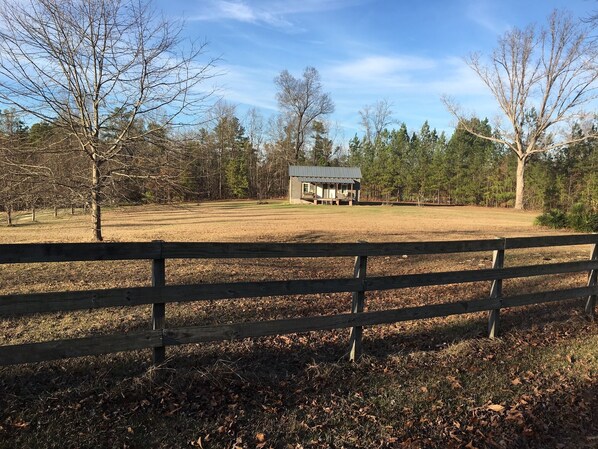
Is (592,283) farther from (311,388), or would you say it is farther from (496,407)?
(311,388)

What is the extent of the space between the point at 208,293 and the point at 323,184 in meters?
59.6

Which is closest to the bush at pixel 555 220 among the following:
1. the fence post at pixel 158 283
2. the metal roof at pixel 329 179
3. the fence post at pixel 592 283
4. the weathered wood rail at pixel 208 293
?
the fence post at pixel 592 283

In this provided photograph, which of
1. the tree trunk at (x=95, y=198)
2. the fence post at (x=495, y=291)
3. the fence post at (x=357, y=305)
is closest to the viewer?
the fence post at (x=357, y=305)

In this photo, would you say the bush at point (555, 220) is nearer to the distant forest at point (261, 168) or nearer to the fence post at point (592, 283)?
the distant forest at point (261, 168)

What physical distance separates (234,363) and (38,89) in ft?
33.1

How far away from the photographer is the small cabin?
2438 inches

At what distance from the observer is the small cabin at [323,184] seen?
6194 centimetres

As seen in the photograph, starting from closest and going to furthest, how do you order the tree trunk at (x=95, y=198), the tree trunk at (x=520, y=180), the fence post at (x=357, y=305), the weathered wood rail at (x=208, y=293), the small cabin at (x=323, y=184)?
A: the weathered wood rail at (x=208, y=293) < the fence post at (x=357, y=305) < the tree trunk at (x=95, y=198) < the tree trunk at (x=520, y=180) < the small cabin at (x=323, y=184)

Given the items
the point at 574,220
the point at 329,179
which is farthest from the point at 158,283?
the point at 329,179

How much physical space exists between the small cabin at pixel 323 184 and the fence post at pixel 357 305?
2234 inches

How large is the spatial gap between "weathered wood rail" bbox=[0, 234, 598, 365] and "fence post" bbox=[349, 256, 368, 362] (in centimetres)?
1

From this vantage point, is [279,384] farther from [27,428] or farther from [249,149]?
A: [249,149]

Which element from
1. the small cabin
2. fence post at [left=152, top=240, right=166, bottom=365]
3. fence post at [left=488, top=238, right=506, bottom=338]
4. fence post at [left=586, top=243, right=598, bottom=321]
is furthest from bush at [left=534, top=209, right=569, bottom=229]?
the small cabin

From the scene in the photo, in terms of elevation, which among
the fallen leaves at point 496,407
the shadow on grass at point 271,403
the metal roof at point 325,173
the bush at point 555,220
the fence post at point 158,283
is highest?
the metal roof at point 325,173
